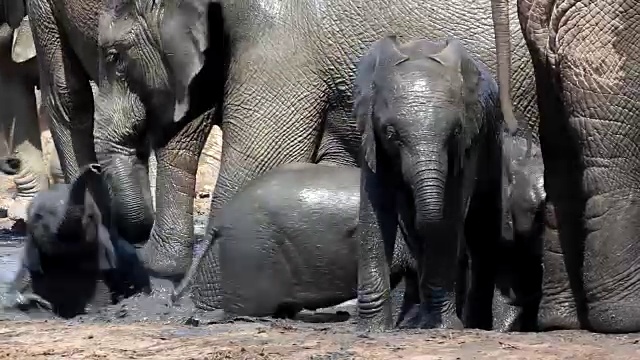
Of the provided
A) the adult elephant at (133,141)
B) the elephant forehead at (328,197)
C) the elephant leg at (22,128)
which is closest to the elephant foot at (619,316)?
the elephant forehead at (328,197)

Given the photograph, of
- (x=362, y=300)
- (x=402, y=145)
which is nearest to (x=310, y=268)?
(x=362, y=300)

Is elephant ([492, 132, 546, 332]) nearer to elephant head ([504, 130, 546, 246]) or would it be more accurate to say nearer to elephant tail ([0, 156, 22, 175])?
elephant head ([504, 130, 546, 246])

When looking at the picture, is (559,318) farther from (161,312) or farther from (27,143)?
(27,143)

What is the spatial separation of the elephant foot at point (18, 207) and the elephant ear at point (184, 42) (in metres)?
5.11

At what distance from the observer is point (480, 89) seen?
18.6ft

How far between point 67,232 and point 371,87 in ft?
5.68

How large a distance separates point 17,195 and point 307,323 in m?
7.62

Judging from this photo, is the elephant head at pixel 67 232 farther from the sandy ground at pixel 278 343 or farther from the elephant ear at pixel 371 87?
the elephant ear at pixel 371 87

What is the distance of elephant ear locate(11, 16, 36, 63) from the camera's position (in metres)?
12.9

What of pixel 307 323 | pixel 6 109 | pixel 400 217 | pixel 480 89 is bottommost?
pixel 307 323

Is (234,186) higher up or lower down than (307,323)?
higher up

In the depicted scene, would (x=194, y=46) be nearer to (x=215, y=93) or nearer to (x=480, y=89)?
(x=215, y=93)

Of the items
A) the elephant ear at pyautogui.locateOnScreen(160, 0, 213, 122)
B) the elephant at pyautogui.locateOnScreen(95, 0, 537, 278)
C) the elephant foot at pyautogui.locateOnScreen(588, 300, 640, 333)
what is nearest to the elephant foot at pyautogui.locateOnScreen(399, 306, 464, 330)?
the elephant foot at pyautogui.locateOnScreen(588, 300, 640, 333)

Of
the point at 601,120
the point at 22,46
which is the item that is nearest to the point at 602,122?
the point at 601,120
